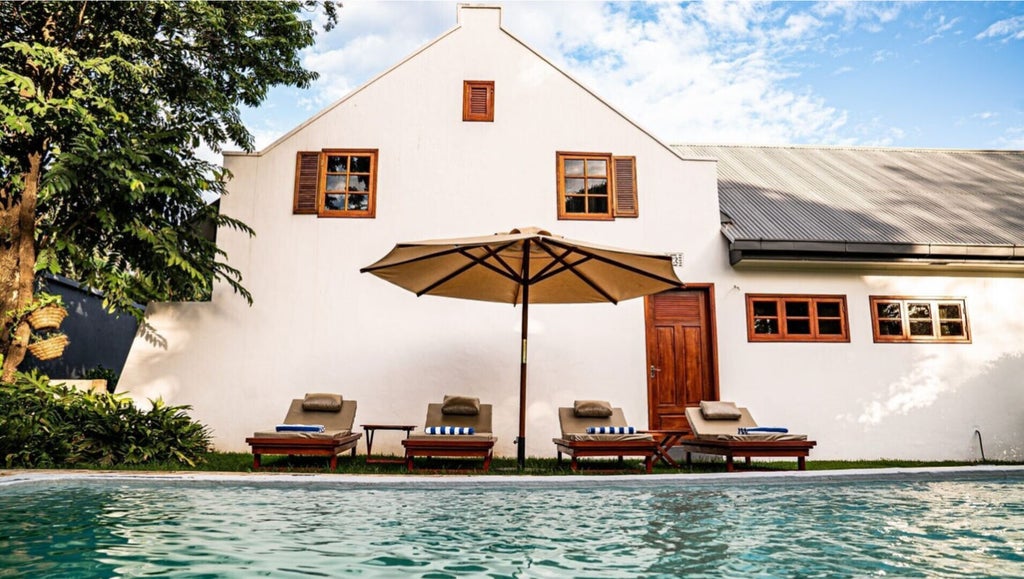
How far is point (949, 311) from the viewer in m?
9.93

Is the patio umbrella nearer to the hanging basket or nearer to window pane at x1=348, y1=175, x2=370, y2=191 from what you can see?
window pane at x1=348, y1=175, x2=370, y2=191

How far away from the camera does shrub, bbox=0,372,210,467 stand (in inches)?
255

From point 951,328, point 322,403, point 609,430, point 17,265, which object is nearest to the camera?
point 609,430

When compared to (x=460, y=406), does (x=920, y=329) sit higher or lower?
higher

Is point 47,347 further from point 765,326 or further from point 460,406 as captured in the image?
point 765,326

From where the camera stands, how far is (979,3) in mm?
13219

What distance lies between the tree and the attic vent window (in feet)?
9.34

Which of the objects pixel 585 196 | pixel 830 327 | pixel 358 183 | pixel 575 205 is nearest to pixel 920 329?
pixel 830 327

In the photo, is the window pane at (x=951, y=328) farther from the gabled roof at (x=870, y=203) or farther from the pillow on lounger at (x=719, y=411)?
the pillow on lounger at (x=719, y=411)

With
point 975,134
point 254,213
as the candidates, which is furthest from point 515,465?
point 975,134

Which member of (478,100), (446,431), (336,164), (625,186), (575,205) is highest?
(478,100)

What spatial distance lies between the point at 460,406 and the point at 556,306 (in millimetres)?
2378

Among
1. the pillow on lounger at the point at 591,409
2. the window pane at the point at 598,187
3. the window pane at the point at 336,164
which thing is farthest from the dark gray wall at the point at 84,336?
the window pane at the point at 598,187

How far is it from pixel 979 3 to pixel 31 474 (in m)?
18.4
